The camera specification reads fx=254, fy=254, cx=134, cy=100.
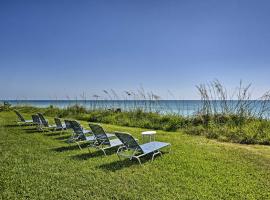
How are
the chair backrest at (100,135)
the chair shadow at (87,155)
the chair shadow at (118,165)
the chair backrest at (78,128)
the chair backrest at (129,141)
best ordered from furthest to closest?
1. the chair backrest at (78,128)
2. the chair backrest at (100,135)
3. the chair shadow at (87,155)
4. the chair backrest at (129,141)
5. the chair shadow at (118,165)

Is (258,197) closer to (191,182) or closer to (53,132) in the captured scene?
(191,182)

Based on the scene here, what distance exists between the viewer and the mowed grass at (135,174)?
3.73 meters

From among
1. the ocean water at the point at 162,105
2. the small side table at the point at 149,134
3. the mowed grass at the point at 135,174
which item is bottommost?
the mowed grass at the point at 135,174

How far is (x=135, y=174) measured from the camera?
4.61 m

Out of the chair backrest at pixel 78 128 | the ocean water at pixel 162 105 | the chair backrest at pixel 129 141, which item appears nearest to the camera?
the chair backrest at pixel 129 141

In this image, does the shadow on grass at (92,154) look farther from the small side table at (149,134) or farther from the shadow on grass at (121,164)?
the small side table at (149,134)

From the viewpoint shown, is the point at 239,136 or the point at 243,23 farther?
the point at 243,23

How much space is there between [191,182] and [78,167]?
7.29 ft

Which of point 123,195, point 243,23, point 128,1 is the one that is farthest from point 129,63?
point 123,195

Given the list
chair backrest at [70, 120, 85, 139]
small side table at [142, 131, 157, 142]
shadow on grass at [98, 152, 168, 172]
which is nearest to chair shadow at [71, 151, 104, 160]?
shadow on grass at [98, 152, 168, 172]

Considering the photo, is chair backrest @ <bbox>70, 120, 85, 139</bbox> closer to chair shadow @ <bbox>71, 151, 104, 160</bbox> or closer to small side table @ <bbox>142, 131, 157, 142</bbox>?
chair shadow @ <bbox>71, 151, 104, 160</bbox>

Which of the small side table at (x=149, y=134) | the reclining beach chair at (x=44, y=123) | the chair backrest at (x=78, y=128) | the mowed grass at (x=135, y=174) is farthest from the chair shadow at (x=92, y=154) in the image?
the reclining beach chair at (x=44, y=123)

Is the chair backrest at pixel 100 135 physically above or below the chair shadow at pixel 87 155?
above

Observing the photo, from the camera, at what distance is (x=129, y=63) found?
20312 millimetres
